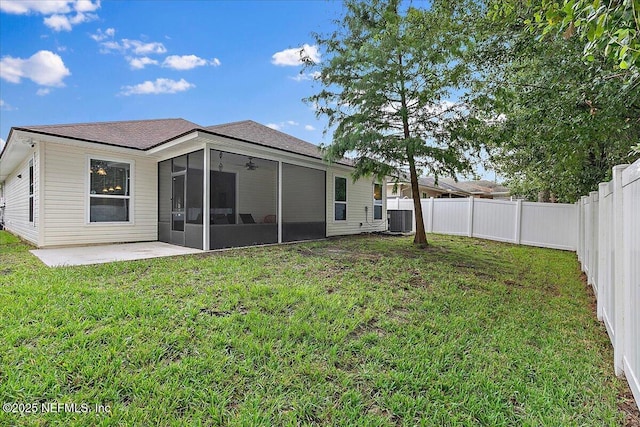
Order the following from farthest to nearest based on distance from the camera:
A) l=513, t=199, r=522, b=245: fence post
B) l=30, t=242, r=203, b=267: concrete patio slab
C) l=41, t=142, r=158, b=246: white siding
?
l=513, t=199, r=522, b=245: fence post, l=41, t=142, r=158, b=246: white siding, l=30, t=242, r=203, b=267: concrete patio slab

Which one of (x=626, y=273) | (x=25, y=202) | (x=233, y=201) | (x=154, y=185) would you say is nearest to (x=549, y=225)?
(x=626, y=273)

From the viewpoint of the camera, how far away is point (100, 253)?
669 centimetres

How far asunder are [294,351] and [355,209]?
9.95 m

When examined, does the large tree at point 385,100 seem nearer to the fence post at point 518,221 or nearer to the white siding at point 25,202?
the fence post at point 518,221

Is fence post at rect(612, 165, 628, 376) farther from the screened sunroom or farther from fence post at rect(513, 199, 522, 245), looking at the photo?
fence post at rect(513, 199, 522, 245)

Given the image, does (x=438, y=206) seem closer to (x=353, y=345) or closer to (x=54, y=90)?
(x=353, y=345)

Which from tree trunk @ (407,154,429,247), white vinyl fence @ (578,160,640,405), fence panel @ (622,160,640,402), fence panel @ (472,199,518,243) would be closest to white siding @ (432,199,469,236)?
fence panel @ (472,199,518,243)

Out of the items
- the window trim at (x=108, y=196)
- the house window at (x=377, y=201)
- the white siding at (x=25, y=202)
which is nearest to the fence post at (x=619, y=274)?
the window trim at (x=108, y=196)

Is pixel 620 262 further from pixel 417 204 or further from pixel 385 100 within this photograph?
pixel 417 204

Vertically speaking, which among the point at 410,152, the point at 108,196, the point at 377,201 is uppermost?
the point at 410,152

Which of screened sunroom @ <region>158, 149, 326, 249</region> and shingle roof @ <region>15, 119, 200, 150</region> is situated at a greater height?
shingle roof @ <region>15, 119, 200, 150</region>

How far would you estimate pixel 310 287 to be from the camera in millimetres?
4418

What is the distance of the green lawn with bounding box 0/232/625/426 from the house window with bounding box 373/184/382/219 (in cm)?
870

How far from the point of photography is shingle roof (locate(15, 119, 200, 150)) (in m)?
7.49
